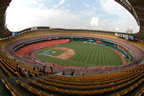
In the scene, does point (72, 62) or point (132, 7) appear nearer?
point (132, 7)

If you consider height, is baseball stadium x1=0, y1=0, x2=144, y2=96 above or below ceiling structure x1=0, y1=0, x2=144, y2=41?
below

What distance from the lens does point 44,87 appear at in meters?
5.86

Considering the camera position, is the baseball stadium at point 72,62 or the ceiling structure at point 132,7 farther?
A: the ceiling structure at point 132,7

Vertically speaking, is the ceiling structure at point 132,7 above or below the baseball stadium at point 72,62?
above

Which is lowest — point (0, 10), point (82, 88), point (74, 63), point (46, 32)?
point (74, 63)

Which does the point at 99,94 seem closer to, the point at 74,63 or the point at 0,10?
the point at 74,63

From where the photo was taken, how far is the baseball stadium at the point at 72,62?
5863 millimetres

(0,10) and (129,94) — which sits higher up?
(0,10)

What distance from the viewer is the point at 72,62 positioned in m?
21.3

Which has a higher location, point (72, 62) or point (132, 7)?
point (132, 7)

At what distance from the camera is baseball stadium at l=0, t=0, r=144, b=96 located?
19.2 ft

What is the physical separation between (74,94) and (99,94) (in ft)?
4.83

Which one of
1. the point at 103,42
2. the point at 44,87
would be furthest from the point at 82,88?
the point at 103,42

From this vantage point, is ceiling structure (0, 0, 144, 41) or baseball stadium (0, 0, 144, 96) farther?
ceiling structure (0, 0, 144, 41)
